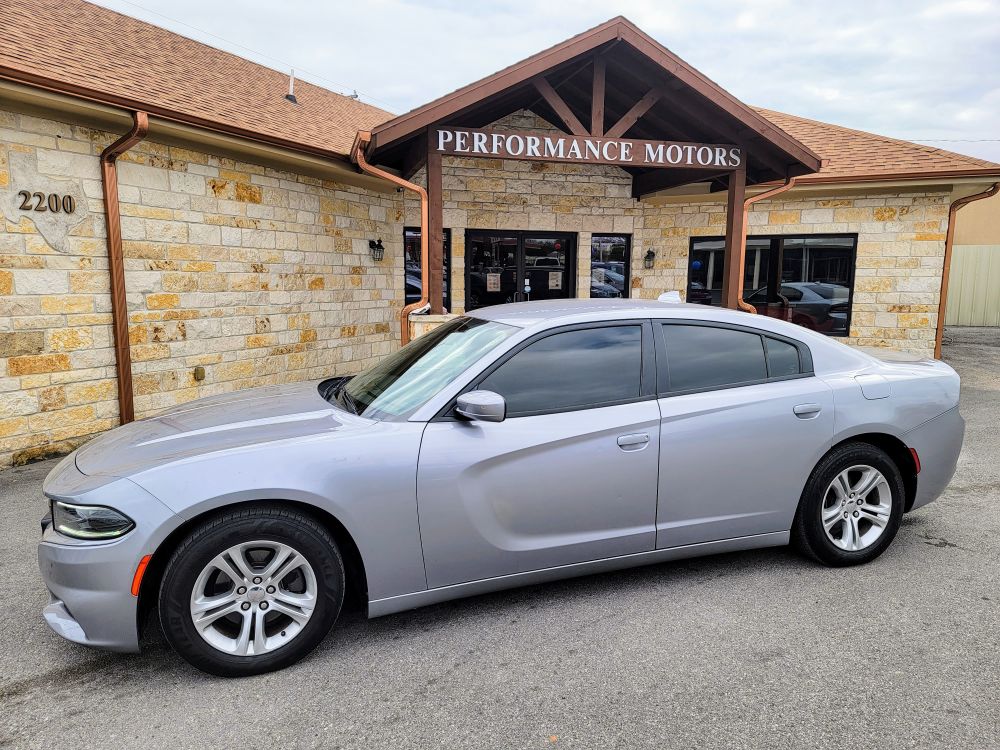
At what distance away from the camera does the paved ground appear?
97.1 inches

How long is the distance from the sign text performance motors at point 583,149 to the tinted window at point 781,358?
186 inches

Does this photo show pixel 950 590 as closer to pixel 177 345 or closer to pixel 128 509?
pixel 128 509

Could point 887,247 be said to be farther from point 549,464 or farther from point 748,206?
point 549,464

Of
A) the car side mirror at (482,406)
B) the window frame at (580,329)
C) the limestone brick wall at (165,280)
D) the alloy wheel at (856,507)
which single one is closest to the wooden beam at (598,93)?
the limestone brick wall at (165,280)

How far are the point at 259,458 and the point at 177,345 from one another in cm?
524

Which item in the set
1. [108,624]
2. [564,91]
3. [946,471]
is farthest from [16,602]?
[564,91]

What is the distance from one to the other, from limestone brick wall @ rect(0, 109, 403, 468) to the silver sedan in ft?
11.3

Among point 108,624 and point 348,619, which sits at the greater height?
point 108,624

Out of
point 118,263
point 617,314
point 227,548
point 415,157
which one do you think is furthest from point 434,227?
point 227,548

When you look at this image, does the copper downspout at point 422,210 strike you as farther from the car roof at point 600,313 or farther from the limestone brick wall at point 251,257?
the car roof at point 600,313

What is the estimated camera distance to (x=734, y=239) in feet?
28.7

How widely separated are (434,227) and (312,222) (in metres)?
2.25

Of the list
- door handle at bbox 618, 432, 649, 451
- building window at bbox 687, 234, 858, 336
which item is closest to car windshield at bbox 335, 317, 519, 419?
door handle at bbox 618, 432, 649, 451

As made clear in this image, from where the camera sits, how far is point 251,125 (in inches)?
302
